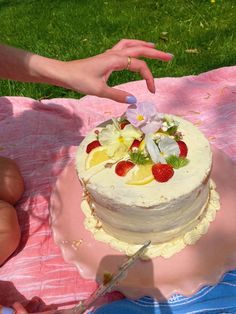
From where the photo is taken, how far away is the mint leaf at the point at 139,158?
5.57 ft

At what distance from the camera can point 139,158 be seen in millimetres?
1699

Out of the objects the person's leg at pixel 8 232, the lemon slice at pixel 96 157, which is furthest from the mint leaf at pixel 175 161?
the person's leg at pixel 8 232

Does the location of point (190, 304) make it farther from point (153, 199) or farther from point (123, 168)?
point (123, 168)

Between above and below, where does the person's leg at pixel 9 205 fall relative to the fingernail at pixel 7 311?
below

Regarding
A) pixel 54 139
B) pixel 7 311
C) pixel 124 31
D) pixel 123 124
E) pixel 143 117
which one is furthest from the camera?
pixel 124 31

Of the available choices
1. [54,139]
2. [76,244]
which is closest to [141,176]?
[76,244]

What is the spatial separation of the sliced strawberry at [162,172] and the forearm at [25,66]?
1.82 ft

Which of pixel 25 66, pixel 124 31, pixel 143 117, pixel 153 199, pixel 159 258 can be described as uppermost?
pixel 25 66

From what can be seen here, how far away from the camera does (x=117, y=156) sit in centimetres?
178

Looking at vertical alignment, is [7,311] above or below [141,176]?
below

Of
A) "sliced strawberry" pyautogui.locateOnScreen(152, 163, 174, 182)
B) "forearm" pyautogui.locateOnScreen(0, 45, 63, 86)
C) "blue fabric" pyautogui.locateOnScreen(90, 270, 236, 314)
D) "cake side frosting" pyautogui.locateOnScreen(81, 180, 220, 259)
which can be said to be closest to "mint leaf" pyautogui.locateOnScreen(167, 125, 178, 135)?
"sliced strawberry" pyautogui.locateOnScreen(152, 163, 174, 182)

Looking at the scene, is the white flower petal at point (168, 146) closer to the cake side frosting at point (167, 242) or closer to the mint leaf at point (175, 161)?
the mint leaf at point (175, 161)

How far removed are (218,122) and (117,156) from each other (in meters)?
1.03

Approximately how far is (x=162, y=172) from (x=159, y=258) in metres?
0.34
